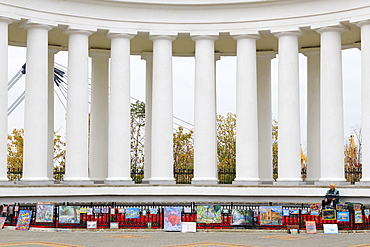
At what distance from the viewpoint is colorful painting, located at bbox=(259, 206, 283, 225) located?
222 feet

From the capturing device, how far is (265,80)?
349 ft

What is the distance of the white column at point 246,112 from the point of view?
92.8m

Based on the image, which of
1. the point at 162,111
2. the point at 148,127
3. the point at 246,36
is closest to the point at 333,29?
the point at 246,36

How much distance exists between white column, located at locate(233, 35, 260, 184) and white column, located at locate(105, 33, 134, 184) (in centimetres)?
1501

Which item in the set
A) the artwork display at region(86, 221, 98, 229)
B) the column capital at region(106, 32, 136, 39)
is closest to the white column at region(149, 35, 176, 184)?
the column capital at region(106, 32, 136, 39)

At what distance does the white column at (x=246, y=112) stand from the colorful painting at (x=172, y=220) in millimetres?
25796

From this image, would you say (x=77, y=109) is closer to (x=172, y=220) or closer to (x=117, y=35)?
(x=117, y=35)

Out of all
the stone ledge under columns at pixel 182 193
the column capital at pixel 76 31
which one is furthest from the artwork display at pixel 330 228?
the column capital at pixel 76 31

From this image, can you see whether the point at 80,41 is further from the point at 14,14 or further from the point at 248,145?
the point at 248,145

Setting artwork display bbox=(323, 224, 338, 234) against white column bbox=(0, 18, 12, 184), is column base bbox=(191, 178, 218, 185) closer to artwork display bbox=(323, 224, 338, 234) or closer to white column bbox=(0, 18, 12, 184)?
white column bbox=(0, 18, 12, 184)

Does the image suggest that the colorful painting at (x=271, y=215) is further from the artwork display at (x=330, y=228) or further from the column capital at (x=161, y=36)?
the column capital at (x=161, y=36)

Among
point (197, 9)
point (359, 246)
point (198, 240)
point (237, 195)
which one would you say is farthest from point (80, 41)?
point (359, 246)

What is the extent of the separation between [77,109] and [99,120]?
14056 millimetres

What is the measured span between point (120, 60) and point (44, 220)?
103ft
